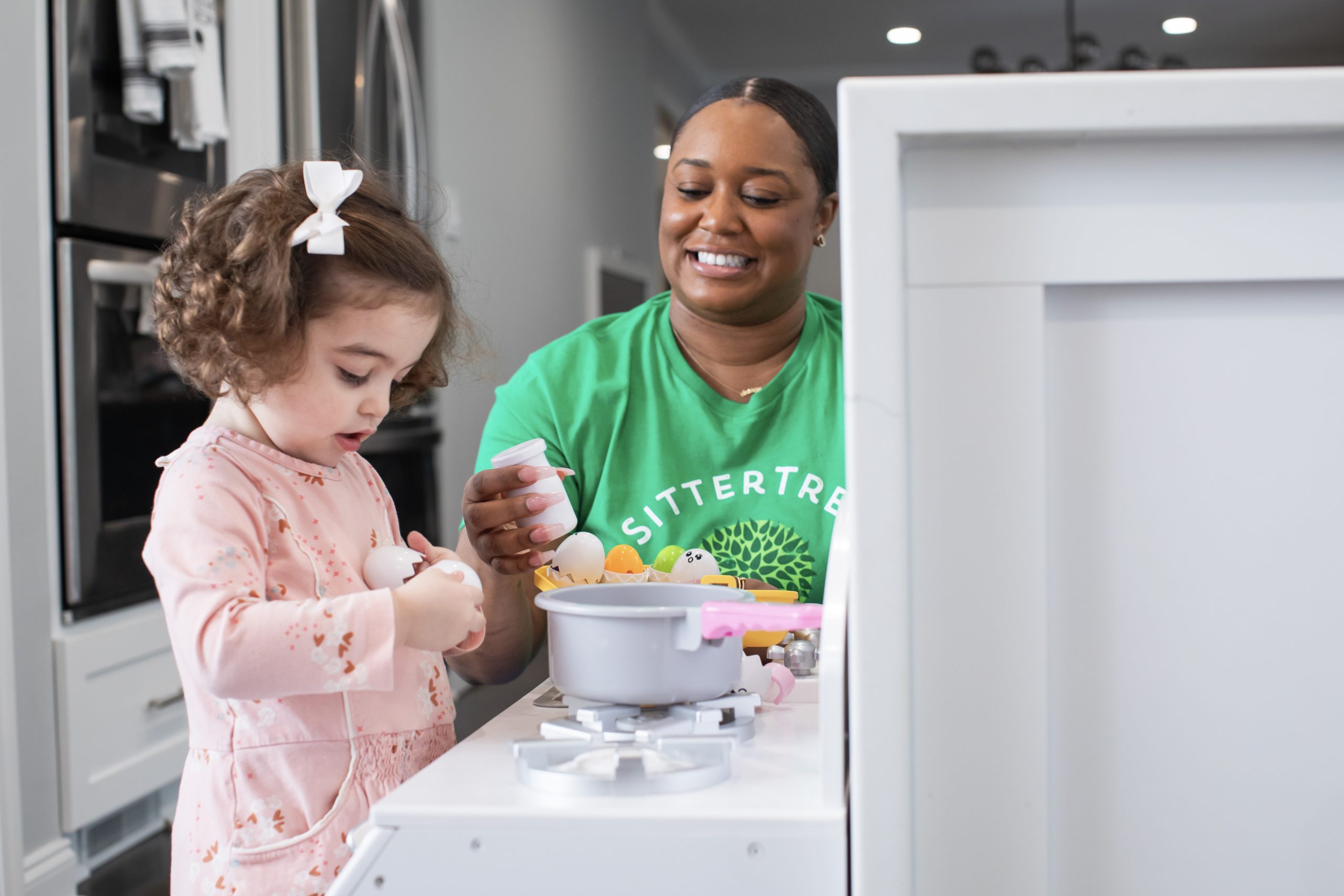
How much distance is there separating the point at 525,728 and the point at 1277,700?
49 cm

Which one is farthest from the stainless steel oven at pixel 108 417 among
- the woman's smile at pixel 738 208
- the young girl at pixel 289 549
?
the young girl at pixel 289 549

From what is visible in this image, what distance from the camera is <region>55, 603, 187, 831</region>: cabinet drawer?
1.89 m

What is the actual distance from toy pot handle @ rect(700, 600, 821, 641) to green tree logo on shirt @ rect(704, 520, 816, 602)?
57cm

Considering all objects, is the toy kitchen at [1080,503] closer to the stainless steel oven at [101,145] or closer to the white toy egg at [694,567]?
the white toy egg at [694,567]

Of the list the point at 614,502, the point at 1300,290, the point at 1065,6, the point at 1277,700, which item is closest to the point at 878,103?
the point at 1300,290

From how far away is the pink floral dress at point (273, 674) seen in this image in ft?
2.43

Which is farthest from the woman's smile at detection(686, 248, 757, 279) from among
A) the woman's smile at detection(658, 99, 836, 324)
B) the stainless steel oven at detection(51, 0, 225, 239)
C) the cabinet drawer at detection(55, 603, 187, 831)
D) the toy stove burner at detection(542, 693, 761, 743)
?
the cabinet drawer at detection(55, 603, 187, 831)

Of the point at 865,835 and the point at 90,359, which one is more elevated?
the point at 90,359

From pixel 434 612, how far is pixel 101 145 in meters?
1.66

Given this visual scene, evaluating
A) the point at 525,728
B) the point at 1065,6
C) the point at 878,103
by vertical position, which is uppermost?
the point at 1065,6

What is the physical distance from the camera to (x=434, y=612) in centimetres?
79

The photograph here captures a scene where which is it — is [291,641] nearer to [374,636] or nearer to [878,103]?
[374,636]

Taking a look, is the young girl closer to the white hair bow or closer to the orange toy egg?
the white hair bow

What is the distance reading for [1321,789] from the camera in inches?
22.7
